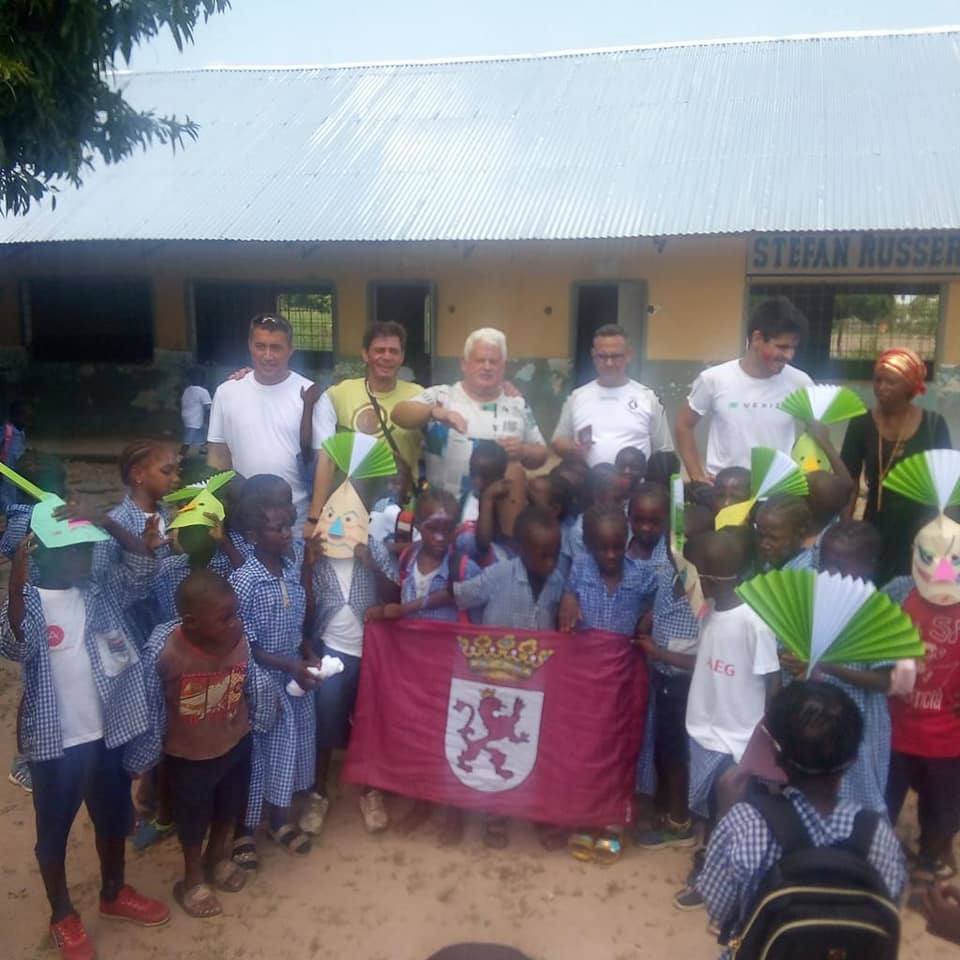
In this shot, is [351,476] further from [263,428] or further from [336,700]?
[336,700]

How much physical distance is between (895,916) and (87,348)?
12262 millimetres

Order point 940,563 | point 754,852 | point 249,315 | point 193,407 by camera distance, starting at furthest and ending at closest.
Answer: point 249,315, point 193,407, point 940,563, point 754,852

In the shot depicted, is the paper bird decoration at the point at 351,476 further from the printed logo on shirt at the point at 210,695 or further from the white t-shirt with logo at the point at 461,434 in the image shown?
the printed logo on shirt at the point at 210,695

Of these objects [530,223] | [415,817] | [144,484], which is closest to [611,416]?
[415,817]

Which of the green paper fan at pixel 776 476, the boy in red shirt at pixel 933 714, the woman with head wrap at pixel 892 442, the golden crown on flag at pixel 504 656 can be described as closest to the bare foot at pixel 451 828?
the golden crown on flag at pixel 504 656

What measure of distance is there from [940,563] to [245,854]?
224cm

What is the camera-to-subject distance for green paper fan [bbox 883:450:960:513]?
2584 millimetres

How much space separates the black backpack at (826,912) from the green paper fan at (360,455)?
1.97 meters

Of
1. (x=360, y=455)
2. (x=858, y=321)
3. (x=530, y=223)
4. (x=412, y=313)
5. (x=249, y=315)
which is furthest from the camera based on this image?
(x=249, y=315)

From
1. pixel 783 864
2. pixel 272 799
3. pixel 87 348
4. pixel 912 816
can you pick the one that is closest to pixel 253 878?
pixel 272 799

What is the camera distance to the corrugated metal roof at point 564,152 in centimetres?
877

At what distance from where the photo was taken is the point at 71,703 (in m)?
2.35

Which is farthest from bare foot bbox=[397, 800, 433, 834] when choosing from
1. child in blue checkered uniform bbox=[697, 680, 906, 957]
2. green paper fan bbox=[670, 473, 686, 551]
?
child in blue checkered uniform bbox=[697, 680, 906, 957]

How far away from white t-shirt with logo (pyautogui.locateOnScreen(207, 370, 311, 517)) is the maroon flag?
2.65 ft
